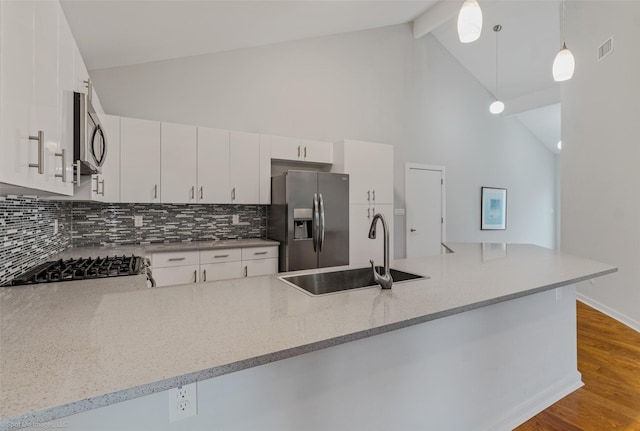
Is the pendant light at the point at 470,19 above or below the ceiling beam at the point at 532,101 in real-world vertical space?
below

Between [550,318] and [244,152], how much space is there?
313cm

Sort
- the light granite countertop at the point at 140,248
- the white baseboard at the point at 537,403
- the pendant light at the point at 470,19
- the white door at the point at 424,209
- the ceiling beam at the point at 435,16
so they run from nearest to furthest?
1. the white baseboard at the point at 537,403
2. the pendant light at the point at 470,19
3. the light granite countertop at the point at 140,248
4. the ceiling beam at the point at 435,16
5. the white door at the point at 424,209

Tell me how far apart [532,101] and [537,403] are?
19.5ft

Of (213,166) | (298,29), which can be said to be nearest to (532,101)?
(298,29)

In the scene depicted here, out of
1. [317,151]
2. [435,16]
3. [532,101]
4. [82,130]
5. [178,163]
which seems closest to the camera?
[82,130]

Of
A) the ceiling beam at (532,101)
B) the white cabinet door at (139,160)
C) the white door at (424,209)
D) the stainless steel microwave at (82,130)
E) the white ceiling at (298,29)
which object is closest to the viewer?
the stainless steel microwave at (82,130)

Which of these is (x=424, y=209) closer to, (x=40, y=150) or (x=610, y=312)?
(x=610, y=312)

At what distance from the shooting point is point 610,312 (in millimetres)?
3562

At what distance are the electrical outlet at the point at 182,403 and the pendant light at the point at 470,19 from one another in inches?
99.1

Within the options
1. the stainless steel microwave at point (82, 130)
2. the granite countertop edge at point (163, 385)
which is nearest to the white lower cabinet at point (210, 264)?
the stainless steel microwave at point (82, 130)

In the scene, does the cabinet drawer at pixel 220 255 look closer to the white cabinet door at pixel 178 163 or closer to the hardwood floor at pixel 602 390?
the white cabinet door at pixel 178 163

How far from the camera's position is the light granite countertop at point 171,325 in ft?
2.23

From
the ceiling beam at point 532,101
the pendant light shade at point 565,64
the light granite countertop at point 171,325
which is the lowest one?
the light granite countertop at point 171,325

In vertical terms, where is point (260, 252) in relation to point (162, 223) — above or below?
below
